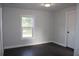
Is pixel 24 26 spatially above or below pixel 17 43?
above

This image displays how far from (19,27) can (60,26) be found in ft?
7.89

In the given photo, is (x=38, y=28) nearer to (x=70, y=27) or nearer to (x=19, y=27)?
(x=19, y=27)

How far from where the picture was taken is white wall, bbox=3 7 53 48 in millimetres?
4559

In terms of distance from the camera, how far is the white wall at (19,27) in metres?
4.56

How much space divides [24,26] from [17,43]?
39.9 inches

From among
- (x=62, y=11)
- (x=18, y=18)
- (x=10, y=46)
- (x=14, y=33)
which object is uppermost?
(x=62, y=11)

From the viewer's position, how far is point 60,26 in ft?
17.8

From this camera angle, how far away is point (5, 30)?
452cm

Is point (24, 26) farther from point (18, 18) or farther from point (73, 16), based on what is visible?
point (73, 16)

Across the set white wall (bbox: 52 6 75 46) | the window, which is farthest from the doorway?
the window

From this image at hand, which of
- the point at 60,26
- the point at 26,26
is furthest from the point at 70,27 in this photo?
the point at 26,26

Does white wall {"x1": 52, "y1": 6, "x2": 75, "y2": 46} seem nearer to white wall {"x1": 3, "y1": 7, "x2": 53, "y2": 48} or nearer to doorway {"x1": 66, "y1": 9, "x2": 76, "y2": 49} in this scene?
doorway {"x1": 66, "y1": 9, "x2": 76, "y2": 49}

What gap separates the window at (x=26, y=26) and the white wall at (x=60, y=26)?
1.68 meters

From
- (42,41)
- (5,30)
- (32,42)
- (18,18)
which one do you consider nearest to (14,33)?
(5,30)
